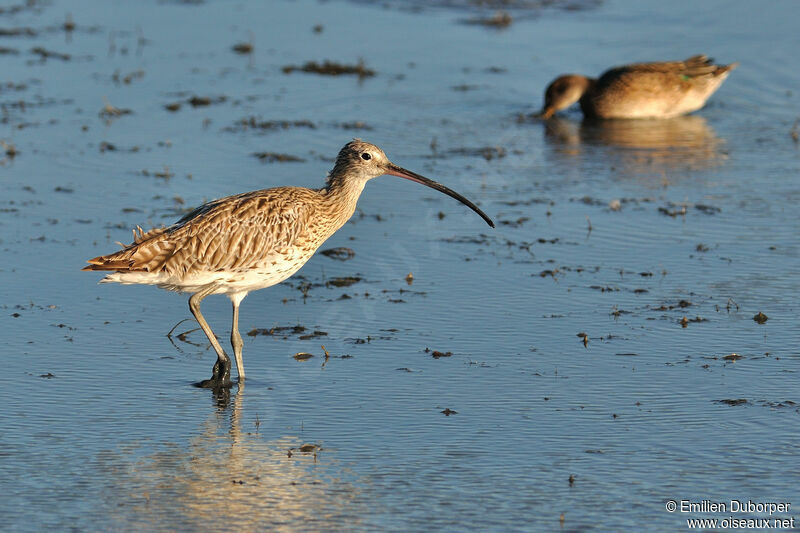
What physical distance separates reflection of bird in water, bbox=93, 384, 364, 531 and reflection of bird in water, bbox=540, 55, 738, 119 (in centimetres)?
1030

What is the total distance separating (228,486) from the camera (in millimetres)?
7297

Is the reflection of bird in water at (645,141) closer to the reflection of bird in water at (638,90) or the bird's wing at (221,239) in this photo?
the reflection of bird in water at (638,90)

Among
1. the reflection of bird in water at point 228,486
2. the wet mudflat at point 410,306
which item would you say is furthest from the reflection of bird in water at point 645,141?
the reflection of bird in water at point 228,486

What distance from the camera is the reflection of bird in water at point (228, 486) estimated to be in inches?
269

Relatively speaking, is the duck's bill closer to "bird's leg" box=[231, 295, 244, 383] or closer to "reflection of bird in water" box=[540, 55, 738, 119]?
"reflection of bird in water" box=[540, 55, 738, 119]

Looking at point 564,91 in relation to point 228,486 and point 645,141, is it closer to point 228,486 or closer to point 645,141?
point 645,141

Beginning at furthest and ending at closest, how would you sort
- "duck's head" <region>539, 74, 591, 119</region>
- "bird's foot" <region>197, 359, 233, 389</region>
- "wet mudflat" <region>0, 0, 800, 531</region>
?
1. "duck's head" <region>539, 74, 591, 119</region>
2. "bird's foot" <region>197, 359, 233, 389</region>
3. "wet mudflat" <region>0, 0, 800, 531</region>

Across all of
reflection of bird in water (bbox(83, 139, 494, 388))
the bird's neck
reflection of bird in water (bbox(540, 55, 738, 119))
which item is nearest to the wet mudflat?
reflection of bird in water (bbox(540, 55, 738, 119))

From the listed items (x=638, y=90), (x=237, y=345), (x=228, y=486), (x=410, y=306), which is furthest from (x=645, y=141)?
(x=228, y=486)

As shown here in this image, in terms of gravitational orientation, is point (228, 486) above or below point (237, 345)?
below

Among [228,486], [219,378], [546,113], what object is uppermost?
[546,113]

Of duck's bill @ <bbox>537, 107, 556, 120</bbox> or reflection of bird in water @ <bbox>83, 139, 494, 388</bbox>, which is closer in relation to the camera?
reflection of bird in water @ <bbox>83, 139, 494, 388</bbox>

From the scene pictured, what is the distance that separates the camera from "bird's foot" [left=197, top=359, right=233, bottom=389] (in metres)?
8.95

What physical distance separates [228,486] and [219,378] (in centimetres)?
176
